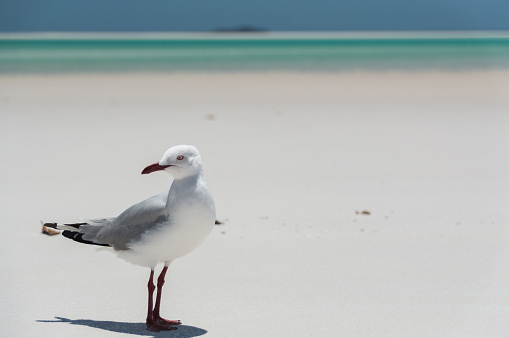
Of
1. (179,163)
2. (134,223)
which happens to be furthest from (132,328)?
(179,163)

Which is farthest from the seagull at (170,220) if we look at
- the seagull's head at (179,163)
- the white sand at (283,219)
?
the white sand at (283,219)

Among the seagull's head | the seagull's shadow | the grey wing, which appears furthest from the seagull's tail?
the seagull's head

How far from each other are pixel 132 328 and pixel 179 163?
751mm

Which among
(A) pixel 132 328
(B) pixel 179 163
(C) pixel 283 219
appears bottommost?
(A) pixel 132 328

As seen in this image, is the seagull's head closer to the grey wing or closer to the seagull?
the seagull

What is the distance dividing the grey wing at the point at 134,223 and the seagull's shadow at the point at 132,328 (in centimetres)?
34

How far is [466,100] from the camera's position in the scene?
508 inches

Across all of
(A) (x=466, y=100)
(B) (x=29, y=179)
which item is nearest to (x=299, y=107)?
(A) (x=466, y=100)

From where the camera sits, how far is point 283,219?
5.30 metres

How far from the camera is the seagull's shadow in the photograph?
3277mm

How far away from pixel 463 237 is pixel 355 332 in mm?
1786

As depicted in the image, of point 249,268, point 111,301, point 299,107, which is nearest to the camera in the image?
point 111,301

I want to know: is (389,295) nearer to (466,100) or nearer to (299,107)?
(299,107)

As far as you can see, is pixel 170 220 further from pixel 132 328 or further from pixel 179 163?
pixel 132 328
